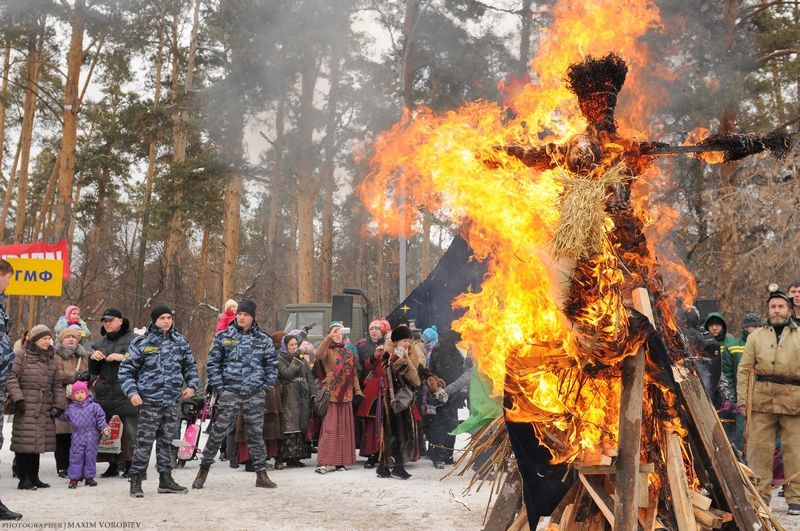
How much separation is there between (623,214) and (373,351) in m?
6.93

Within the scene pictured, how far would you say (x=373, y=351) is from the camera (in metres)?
11.1

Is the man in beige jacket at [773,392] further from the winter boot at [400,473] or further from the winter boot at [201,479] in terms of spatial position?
the winter boot at [201,479]

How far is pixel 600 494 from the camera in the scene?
4410 mm

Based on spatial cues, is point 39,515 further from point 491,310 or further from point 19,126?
point 19,126

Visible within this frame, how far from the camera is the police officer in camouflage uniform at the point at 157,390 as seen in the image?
8039 mm

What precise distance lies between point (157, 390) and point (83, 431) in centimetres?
138

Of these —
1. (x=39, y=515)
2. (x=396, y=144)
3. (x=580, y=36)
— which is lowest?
(x=39, y=515)

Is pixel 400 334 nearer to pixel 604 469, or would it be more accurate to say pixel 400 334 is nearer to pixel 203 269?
pixel 604 469

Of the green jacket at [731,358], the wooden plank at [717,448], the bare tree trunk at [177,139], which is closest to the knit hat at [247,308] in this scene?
the wooden plank at [717,448]

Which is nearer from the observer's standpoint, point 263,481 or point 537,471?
point 537,471

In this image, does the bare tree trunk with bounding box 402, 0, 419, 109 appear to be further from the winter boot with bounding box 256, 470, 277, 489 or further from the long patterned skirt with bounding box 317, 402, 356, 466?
the winter boot with bounding box 256, 470, 277, 489

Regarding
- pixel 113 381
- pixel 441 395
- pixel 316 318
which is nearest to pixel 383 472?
pixel 441 395

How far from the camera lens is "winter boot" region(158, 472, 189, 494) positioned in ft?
26.6

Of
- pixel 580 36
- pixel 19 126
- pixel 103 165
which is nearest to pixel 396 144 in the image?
pixel 580 36
